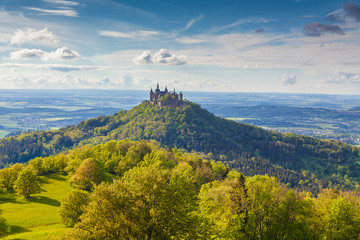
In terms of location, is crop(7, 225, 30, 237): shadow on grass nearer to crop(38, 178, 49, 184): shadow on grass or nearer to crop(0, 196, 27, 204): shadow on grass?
crop(0, 196, 27, 204): shadow on grass

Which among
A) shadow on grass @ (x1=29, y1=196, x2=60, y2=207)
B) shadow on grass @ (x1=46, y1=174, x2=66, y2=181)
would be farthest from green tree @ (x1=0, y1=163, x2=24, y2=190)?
shadow on grass @ (x1=46, y1=174, x2=66, y2=181)

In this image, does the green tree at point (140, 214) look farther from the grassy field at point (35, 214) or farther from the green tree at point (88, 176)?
the green tree at point (88, 176)

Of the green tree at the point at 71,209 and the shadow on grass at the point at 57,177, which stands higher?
the green tree at the point at 71,209

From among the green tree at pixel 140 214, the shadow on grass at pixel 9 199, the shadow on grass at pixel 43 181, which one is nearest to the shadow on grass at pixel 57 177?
the shadow on grass at pixel 43 181

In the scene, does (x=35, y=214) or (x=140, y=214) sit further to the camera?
(x=35, y=214)

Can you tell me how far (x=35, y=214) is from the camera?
48.8m

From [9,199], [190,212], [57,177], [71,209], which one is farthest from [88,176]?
[190,212]

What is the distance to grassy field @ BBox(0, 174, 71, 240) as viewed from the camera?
127ft

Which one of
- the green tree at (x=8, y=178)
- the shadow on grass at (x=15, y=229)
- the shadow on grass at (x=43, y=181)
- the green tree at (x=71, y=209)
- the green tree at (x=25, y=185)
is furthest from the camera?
the shadow on grass at (x=43, y=181)

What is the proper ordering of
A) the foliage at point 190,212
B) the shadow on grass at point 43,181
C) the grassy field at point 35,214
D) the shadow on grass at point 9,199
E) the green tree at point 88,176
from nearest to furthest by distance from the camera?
the foliage at point 190,212 → the grassy field at point 35,214 → the shadow on grass at point 9,199 → the green tree at point 88,176 → the shadow on grass at point 43,181

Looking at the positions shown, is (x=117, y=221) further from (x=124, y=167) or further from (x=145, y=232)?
(x=124, y=167)

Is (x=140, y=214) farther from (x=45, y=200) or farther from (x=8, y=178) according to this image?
(x=8, y=178)

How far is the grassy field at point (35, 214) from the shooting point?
3872 cm

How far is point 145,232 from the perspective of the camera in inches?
826
